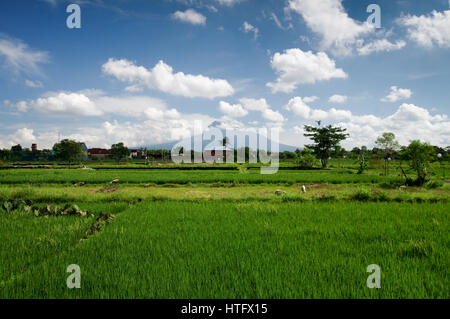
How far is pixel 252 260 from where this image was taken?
310 centimetres

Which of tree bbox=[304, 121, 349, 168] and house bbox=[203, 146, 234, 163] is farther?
house bbox=[203, 146, 234, 163]

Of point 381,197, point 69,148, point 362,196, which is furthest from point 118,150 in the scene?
point 381,197

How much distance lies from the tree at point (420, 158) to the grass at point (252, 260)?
11.4 meters

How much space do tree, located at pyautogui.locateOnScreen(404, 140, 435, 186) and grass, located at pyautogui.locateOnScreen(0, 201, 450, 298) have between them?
11419 mm

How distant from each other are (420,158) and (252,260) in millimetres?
16554

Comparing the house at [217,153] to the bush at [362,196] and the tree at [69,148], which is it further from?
the bush at [362,196]

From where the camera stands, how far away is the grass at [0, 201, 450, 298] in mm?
2393

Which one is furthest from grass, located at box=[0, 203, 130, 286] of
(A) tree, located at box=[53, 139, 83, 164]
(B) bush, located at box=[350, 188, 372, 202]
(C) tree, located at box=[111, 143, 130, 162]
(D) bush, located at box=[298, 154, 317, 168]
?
(C) tree, located at box=[111, 143, 130, 162]

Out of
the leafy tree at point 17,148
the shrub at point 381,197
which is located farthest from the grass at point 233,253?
the leafy tree at point 17,148

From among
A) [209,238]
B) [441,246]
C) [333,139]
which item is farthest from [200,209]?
[333,139]

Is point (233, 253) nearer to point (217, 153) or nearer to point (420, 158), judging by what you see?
point (420, 158)

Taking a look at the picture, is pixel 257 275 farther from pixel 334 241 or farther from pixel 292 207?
pixel 292 207

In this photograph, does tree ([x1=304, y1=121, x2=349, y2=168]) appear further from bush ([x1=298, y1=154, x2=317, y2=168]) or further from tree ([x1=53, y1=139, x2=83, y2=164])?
tree ([x1=53, y1=139, x2=83, y2=164])

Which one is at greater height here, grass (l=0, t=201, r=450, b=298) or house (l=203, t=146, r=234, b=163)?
house (l=203, t=146, r=234, b=163)
